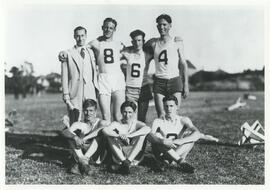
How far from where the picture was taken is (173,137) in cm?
553

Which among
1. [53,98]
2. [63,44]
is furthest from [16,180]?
[53,98]

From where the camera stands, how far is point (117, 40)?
595cm

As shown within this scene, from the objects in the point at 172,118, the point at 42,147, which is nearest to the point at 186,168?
the point at 172,118

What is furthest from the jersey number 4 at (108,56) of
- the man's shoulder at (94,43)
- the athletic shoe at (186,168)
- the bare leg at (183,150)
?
the athletic shoe at (186,168)

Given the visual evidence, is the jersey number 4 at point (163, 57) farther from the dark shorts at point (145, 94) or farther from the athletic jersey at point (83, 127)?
the athletic jersey at point (83, 127)

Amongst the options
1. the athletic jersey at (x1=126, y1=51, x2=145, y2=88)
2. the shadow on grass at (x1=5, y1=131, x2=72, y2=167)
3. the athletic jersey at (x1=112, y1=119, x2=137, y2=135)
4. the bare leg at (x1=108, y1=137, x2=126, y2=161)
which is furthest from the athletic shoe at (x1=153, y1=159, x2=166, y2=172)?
the shadow on grass at (x1=5, y1=131, x2=72, y2=167)

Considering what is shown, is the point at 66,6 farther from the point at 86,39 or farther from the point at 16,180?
the point at 16,180

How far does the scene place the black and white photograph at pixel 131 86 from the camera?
537cm

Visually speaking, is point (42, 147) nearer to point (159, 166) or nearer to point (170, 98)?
point (159, 166)

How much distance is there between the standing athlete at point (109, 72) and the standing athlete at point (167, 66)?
21.0 inches

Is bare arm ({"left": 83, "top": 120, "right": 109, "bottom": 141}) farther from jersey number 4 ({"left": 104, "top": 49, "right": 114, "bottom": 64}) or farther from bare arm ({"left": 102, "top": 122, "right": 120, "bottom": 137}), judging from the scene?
jersey number 4 ({"left": 104, "top": 49, "right": 114, "bottom": 64})

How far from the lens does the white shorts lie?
225 inches

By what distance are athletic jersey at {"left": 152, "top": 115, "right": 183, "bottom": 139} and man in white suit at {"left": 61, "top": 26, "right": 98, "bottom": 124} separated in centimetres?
Answer: 107

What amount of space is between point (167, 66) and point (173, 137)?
3.47 feet
